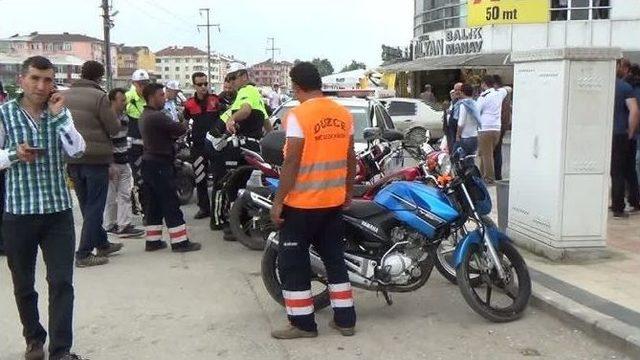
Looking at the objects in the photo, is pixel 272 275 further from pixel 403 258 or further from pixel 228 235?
pixel 228 235

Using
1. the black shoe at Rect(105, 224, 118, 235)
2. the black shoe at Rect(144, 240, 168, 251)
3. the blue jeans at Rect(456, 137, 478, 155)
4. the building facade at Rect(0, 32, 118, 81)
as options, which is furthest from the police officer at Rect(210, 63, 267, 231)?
the building facade at Rect(0, 32, 118, 81)

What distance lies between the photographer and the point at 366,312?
18.3ft

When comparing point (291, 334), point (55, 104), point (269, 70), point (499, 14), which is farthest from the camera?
point (269, 70)

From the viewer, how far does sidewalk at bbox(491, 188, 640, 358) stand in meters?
4.81

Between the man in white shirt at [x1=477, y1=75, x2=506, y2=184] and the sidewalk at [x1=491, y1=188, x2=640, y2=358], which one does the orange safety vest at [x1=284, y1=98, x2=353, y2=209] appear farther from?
the man in white shirt at [x1=477, y1=75, x2=506, y2=184]

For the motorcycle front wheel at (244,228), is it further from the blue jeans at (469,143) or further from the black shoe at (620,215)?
the blue jeans at (469,143)

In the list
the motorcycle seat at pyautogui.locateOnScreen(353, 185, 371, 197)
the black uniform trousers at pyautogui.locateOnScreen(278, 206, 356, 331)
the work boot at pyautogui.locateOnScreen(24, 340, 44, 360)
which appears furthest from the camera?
the motorcycle seat at pyautogui.locateOnScreen(353, 185, 371, 197)

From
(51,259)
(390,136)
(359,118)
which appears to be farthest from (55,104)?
(359,118)

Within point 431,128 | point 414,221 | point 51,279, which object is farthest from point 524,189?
point 431,128

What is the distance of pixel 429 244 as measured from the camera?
529cm

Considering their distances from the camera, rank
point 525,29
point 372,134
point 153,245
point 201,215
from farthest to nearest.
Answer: point 525,29 → point 201,215 → point 153,245 → point 372,134

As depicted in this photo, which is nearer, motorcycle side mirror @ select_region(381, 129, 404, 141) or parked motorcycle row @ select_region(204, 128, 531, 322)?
parked motorcycle row @ select_region(204, 128, 531, 322)

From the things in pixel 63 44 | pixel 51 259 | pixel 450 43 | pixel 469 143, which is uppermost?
pixel 63 44

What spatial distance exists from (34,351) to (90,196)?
2792mm
